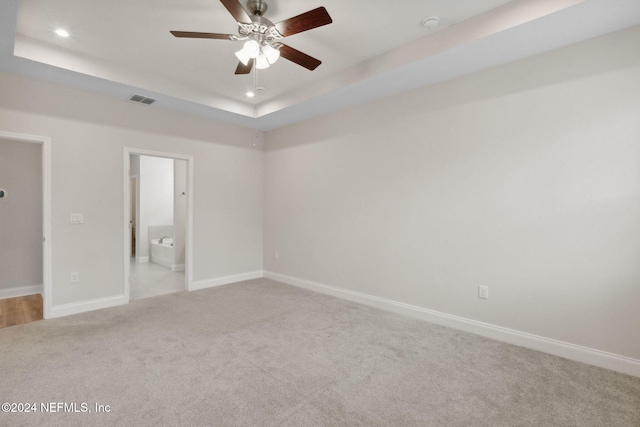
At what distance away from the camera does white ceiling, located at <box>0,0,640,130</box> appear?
2.32 metres

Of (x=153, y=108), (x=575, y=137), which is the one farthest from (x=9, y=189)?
(x=575, y=137)

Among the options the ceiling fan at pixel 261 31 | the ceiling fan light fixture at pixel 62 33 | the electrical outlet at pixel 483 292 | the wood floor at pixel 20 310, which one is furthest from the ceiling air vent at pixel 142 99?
the electrical outlet at pixel 483 292

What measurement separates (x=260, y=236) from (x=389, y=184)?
2735mm

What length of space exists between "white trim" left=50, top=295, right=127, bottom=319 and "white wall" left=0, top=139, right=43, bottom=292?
1.53 meters

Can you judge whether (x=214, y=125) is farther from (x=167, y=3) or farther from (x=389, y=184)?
(x=389, y=184)

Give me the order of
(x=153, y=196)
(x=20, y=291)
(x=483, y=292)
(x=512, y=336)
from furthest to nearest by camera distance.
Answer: (x=153, y=196), (x=20, y=291), (x=483, y=292), (x=512, y=336)

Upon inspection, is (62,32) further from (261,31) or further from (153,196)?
(153,196)

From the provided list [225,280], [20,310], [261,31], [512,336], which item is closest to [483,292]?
[512,336]

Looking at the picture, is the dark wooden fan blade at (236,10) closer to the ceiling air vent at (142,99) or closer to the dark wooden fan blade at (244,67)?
the dark wooden fan blade at (244,67)

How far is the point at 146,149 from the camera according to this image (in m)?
4.09

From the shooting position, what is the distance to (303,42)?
2.86 metres

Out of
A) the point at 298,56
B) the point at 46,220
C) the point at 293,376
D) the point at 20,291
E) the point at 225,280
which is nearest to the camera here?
the point at 293,376

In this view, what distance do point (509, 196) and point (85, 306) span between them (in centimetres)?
490

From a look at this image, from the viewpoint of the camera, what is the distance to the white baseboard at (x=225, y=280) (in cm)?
462
